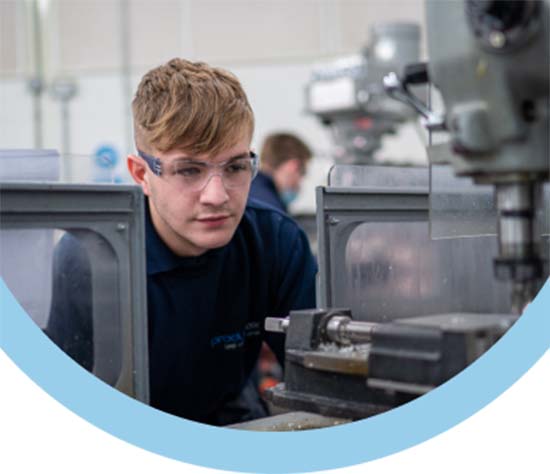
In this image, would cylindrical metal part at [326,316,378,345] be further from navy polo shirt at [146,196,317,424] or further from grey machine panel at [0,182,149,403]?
navy polo shirt at [146,196,317,424]

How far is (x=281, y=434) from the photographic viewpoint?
0.92m

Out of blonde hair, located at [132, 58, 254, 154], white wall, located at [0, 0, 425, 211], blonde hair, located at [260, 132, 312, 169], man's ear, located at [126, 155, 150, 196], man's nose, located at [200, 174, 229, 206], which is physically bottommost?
man's nose, located at [200, 174, 229, 206]

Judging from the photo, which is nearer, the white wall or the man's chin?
the man's chin

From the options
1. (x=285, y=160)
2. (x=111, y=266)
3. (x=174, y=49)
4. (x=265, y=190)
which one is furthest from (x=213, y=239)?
(x=174, y=49)

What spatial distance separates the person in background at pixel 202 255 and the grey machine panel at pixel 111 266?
25 mm

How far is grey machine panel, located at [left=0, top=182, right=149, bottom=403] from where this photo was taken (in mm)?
1113

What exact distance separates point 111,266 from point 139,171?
8.0 inches

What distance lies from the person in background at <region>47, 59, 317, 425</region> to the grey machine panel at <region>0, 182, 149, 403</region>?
25mm

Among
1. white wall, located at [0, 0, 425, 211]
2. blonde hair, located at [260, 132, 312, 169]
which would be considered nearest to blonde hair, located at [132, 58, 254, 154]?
blonde hair, located at [260, 132, 312, 169]

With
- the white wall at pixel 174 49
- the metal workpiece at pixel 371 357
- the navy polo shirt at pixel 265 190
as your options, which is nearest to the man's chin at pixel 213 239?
the metal workpiece at pixel 371 357

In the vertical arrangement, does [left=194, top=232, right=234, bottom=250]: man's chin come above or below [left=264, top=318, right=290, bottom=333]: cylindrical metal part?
above

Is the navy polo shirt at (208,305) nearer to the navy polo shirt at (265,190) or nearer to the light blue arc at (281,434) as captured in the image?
the light blue arc at (281,434)

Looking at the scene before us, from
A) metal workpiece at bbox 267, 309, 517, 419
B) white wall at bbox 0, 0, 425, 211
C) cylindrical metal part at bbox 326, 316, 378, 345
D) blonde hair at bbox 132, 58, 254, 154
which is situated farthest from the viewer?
white wall at bbox 0, 0, 425, 211

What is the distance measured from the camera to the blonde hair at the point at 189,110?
121cm
